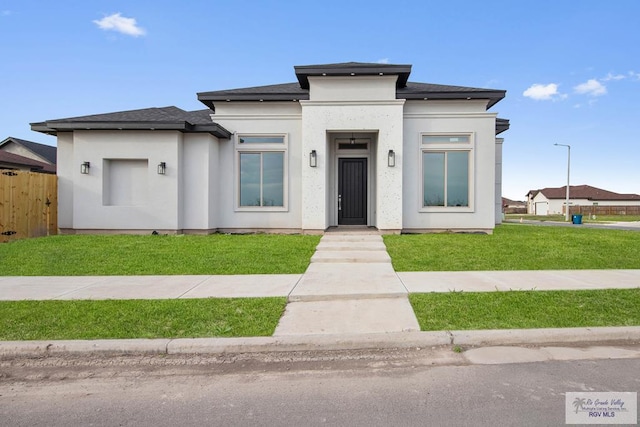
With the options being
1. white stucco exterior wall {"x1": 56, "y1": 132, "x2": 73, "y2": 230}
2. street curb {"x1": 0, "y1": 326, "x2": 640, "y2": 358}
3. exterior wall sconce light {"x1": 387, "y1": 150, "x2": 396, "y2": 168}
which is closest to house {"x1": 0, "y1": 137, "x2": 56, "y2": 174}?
white stucco exterior wall {"x1": 56, "y1": 132, "x2": 73, "y2": 230}

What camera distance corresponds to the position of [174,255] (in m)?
9.00

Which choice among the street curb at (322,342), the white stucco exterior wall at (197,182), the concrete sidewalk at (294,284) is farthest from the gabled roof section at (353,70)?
the street curb at (322,342)

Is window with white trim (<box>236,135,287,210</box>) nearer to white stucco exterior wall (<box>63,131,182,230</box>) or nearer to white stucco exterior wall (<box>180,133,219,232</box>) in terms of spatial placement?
white stucco exterior wall (<box>180,133,219,232</box>)

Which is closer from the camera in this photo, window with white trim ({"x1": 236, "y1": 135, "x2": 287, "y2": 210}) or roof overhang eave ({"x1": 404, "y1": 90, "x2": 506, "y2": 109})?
roof overhang eave ({"x1": 404, "y1": 90, "x2": 506, "y2": 109})

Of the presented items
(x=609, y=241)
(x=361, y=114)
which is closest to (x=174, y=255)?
(x=361, y=114)

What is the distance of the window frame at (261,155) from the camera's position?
1293cm

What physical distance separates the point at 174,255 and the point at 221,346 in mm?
5534

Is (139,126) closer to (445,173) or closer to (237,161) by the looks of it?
(237,161)

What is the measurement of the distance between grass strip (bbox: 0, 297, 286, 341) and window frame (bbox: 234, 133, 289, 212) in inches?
300

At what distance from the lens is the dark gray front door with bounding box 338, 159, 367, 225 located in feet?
45.1

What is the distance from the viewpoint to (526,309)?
5.06 meters

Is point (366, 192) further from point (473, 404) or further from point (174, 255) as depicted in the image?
point (473, 404)

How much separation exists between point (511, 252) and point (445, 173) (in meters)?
4.25

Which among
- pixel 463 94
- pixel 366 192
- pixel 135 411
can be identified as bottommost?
pixel 135 411
